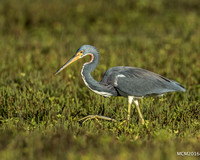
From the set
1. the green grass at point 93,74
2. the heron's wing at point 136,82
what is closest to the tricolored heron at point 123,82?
the heron's wing at point 136,82

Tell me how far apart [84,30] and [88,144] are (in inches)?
334

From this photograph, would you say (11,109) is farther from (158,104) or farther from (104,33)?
(104,33)

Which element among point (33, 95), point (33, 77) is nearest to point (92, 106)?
point (33, 95)

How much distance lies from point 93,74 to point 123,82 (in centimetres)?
234

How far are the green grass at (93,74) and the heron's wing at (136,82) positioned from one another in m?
0.40

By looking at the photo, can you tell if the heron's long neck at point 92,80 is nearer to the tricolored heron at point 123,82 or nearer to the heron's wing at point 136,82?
the tricolored heron at point 123,82

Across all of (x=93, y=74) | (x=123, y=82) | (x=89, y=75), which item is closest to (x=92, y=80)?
(x=89, y=75)

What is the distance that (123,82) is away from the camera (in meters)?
5.08

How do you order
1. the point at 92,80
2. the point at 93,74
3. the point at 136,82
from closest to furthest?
the point at 92,80 → the point at 136,82 → the point at 93,74

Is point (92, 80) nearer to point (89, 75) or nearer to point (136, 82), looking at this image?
point (89, 75)

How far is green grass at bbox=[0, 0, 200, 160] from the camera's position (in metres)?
3.92

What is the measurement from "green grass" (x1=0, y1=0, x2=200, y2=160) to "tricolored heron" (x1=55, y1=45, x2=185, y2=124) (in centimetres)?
39

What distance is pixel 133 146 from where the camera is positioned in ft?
12.8

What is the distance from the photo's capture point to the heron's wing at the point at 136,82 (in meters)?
5.09
